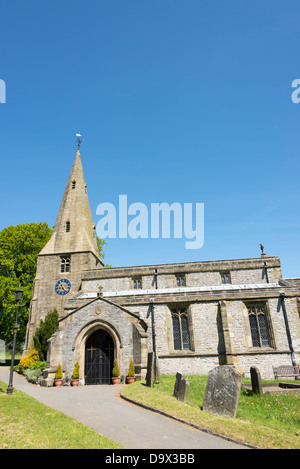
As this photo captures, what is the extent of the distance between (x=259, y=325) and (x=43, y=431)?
16.0 m

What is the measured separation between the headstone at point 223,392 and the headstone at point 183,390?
3.69 feet

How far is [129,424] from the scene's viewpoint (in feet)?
26.7

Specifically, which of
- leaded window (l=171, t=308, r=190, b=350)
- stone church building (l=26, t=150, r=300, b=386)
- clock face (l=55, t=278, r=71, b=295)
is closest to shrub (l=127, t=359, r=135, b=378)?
stone church building (l=26, t=150, r=300, b=386)

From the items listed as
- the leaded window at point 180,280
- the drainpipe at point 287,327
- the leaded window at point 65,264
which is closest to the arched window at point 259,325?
the drainpipe at point 287,327

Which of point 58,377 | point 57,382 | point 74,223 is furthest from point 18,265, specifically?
point 57,382

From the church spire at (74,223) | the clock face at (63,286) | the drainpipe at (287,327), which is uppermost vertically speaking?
the church spire at (74,223)

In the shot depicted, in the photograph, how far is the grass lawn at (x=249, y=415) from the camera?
21.8 ft

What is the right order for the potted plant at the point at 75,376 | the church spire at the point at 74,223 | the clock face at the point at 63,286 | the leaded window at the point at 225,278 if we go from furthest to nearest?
the church spire at the point at 74,223 < the clock face at the point at 63,286 < the leaded window at the point at 225,278 < the potted plant at the point at 75,376

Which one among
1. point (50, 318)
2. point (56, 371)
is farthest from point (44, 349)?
point (56, 371)

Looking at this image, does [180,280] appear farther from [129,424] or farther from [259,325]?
[129,424]

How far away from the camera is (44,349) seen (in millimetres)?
22484

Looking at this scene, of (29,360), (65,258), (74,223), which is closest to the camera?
(29,360)

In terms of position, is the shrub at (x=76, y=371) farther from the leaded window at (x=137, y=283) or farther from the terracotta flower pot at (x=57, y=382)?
the leaded window at (x=137, y=283)

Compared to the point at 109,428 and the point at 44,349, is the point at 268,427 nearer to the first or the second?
the point at 109,428
